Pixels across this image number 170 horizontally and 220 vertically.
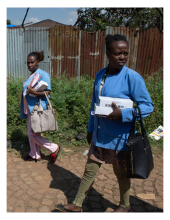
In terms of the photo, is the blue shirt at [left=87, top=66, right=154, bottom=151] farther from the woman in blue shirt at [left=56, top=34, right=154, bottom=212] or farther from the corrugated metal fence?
the corrugated metal fence

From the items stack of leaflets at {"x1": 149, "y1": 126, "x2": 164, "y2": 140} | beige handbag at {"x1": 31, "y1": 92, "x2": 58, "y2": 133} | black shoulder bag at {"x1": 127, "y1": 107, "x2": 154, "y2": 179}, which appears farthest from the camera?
stack of leaflets at {"x1": 149, "y1": 126, "x2": 164, "y2": 140}

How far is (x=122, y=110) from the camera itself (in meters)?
1.91

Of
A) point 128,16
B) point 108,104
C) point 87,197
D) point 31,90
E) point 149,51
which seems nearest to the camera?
point 108,104

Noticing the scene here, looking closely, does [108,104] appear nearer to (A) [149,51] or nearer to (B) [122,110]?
(B) [122,110]

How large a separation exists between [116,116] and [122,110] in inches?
3.2

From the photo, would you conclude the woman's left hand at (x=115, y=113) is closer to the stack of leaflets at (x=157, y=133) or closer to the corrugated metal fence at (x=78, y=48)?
the stack of leaflets at (x=157, y=133)

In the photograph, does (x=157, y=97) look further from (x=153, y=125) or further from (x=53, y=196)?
(x=53, y=196)

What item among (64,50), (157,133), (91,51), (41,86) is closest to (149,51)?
(91,51)

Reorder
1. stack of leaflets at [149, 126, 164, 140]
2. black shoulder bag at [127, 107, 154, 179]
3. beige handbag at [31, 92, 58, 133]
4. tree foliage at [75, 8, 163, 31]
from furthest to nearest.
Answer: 1. tree foliage at [75, 8, 163, 31]
2. stack of leaflets at [149, 126, 164, 140]
3. beige handbag at [31, 92, 58, 133]
4. black shoulder bag at [127, 107, 154, 179]

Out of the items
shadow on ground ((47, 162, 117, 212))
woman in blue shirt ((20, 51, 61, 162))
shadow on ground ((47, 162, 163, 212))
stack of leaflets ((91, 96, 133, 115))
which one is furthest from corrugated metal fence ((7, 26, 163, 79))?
stack of leaflets ((91, 96, 133, 115))

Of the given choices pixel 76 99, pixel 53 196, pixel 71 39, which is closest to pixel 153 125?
pixel 76 99

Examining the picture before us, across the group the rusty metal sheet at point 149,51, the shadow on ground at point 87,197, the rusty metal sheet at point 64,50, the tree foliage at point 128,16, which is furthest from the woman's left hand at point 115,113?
the tree foliage at point 128,16

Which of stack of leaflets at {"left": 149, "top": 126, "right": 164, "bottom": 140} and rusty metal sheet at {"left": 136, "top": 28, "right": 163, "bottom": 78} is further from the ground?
rusty metal sheet at {"left": 136, "top": 28, "right": 163, "bottom": 78}

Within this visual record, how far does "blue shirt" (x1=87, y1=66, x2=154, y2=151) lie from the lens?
6.29 feet
